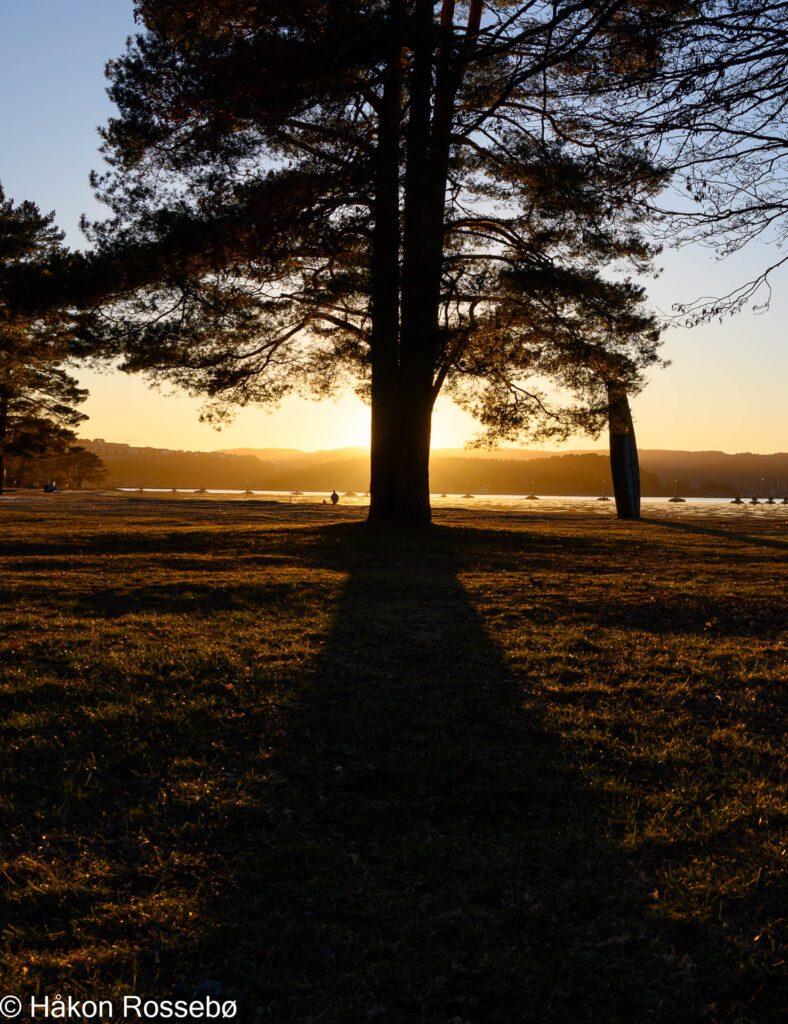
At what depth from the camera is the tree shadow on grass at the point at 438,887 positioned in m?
2.43

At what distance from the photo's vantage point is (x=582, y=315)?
15.7m

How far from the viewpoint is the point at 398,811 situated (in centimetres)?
367

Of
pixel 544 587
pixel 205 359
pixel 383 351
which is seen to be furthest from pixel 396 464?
pixel 544 587

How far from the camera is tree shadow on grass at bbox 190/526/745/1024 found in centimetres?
243

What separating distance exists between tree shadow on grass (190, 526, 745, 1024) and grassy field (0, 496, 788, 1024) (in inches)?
0.5

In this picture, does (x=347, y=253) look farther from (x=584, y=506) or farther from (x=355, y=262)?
(x=584, y=506)

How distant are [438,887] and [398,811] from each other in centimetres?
67

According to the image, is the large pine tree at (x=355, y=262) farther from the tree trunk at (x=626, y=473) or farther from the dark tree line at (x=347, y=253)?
the tree trunk at (x=626, y=473)

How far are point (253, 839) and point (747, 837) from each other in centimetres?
229

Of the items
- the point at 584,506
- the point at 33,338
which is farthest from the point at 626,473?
the point at 33,338

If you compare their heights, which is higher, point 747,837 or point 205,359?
point 205,359

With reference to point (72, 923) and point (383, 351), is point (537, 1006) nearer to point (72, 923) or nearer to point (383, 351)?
point (72, 923)

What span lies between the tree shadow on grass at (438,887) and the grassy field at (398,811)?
0.01 metres

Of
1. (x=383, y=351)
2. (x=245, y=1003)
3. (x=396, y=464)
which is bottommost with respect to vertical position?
(x=245, y=1003)
